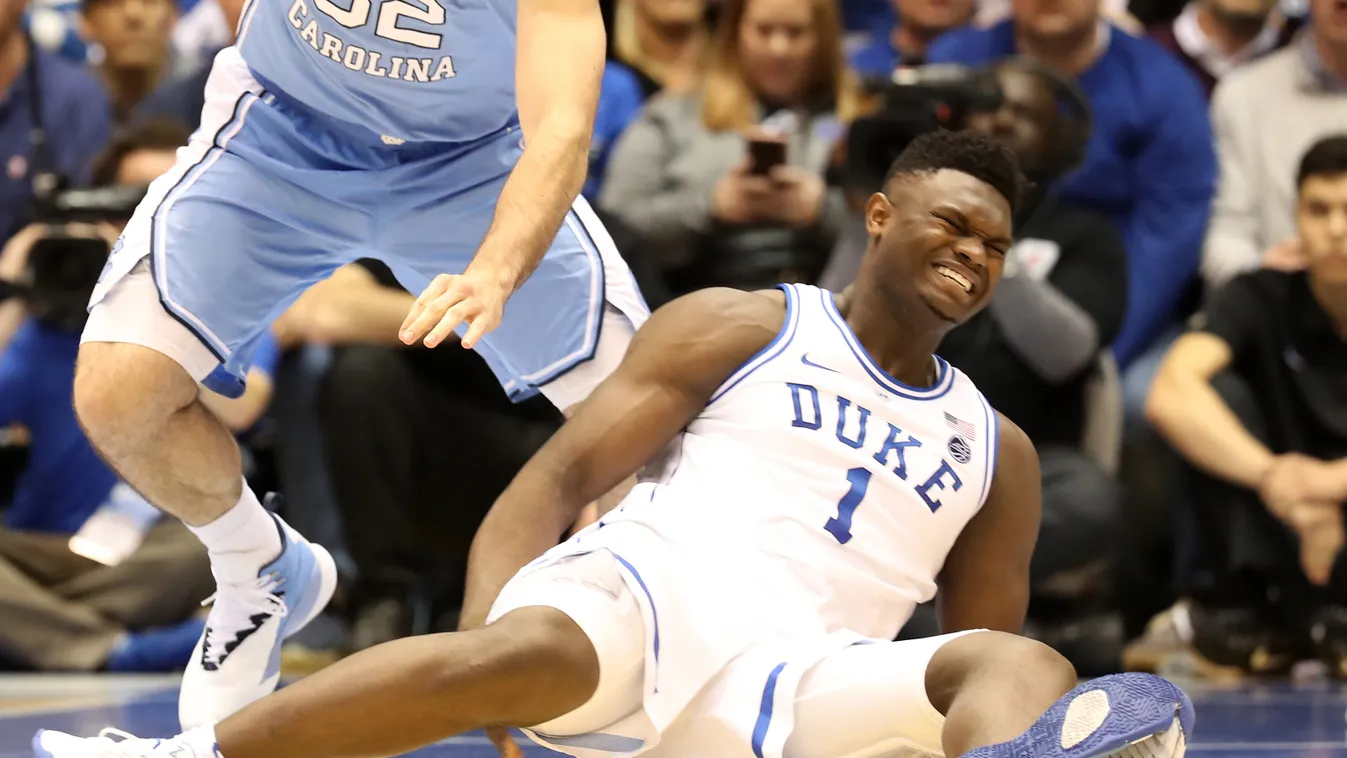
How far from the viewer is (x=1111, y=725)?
2.12 m

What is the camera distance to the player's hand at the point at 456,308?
2379mm

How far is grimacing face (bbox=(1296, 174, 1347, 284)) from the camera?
527 cm

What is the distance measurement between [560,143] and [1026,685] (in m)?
→ 1.10

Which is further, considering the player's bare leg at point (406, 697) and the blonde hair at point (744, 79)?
the blonde hair at point (744, 79)

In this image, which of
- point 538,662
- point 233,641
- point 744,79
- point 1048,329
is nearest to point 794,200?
point 744,79

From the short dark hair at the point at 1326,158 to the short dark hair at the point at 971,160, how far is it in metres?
2.63

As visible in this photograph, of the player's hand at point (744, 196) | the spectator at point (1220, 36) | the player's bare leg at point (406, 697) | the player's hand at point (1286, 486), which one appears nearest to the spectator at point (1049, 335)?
the player's hand at point (1286, 486)

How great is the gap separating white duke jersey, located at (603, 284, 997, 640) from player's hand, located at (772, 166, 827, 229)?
2.24m

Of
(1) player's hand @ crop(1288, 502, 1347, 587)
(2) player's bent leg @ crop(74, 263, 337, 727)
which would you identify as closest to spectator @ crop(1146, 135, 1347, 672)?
(1) player's hand @ crop(1288, 502, 1347, 587)

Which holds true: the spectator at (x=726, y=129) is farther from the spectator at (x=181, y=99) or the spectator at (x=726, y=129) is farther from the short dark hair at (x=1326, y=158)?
the spectator at (x=181, y=99)

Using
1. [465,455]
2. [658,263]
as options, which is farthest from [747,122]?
[465,455]

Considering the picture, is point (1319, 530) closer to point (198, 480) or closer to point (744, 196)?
point (744, 196)

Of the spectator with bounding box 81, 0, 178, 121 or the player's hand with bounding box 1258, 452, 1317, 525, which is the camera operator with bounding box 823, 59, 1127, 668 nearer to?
the player's hand with bounding box 1258, 452, 1317, 525

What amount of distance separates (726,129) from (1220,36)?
1.98 m
